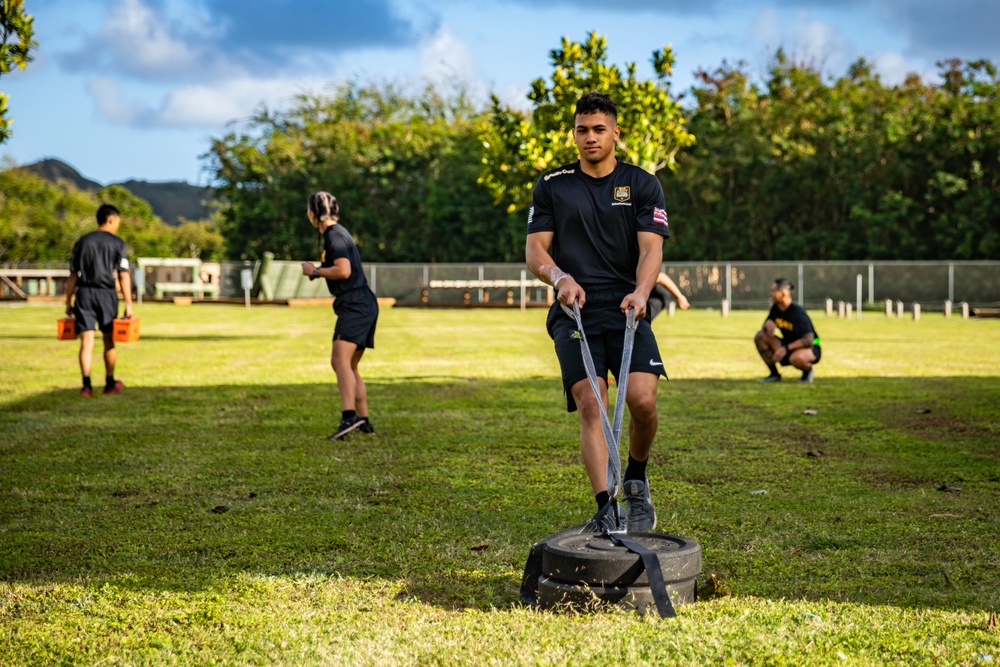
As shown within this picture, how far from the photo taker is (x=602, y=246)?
5105 mm

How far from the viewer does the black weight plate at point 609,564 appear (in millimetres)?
3992

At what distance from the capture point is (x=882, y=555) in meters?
4.92

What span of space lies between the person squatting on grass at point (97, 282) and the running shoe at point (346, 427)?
4149mm

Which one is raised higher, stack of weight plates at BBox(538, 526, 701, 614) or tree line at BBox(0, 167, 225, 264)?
tree line at BBox(0, 167, 225, 264)

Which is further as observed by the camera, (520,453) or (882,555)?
(520,453)

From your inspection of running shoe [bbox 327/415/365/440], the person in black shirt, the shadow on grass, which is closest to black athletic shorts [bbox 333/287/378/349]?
running shoe [bbox 327/415/365/440]

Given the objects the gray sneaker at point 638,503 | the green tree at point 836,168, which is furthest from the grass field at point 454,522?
the green tree at point 836,168

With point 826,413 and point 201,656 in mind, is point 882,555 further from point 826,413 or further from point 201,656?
point 826,413

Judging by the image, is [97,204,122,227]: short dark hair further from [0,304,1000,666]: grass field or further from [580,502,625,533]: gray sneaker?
[580,502,625,533]: gray sneaker

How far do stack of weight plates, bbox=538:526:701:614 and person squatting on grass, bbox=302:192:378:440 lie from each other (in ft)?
16.0

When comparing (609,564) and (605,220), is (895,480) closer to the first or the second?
(605,220)

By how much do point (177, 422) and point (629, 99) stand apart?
1597 centimetres

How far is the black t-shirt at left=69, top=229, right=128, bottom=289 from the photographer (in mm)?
11773

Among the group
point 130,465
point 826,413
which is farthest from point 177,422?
point 826,413
